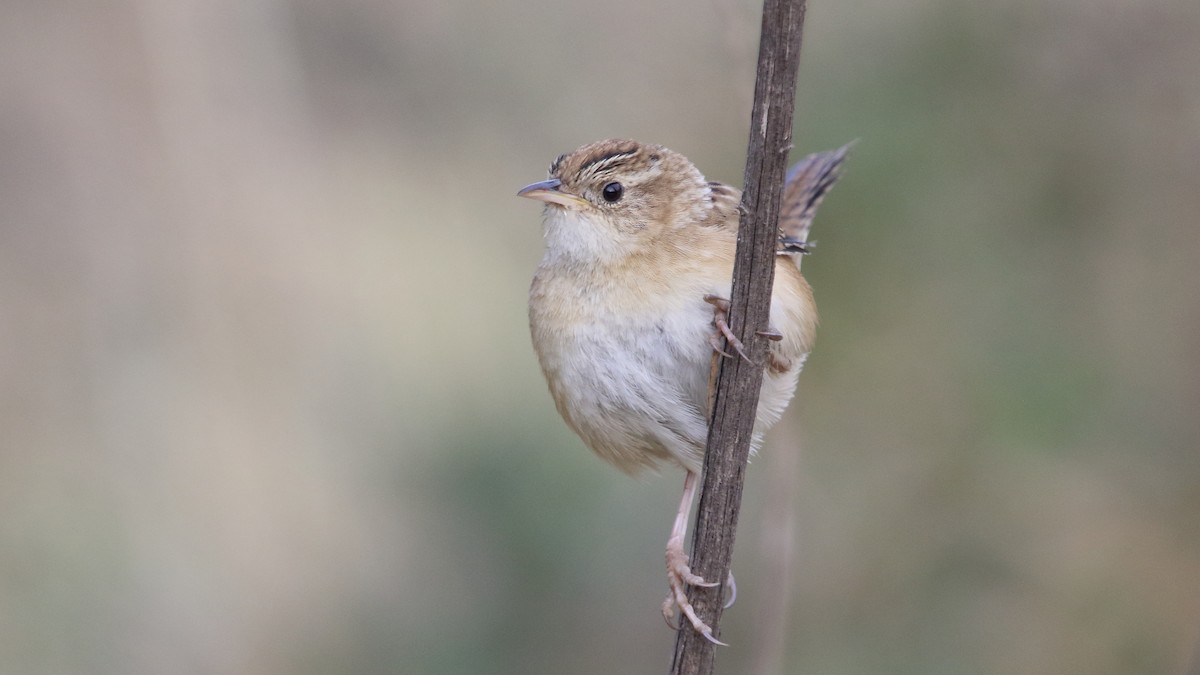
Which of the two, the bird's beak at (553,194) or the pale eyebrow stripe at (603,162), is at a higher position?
the pale eyebrow stripe at (603,162)

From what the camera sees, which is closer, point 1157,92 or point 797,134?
point 1157,92

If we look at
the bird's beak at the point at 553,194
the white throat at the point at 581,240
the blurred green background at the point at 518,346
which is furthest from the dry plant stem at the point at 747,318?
the bird's beak at the point at 553,194

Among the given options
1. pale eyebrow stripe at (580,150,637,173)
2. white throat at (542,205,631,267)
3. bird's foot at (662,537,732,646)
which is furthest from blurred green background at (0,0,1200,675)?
white throat at (542,205,631,267)

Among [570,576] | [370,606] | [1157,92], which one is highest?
[1157,92]

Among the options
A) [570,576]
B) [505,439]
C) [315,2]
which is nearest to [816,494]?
[570,576]

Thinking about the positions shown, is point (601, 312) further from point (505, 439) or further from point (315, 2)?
point (315, 2)

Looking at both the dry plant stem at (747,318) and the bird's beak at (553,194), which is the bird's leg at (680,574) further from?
the bird's beak at (553,194)

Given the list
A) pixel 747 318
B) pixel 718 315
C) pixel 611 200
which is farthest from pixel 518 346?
pixel 747 318

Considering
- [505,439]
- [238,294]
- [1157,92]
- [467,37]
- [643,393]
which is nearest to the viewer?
[643,393]
